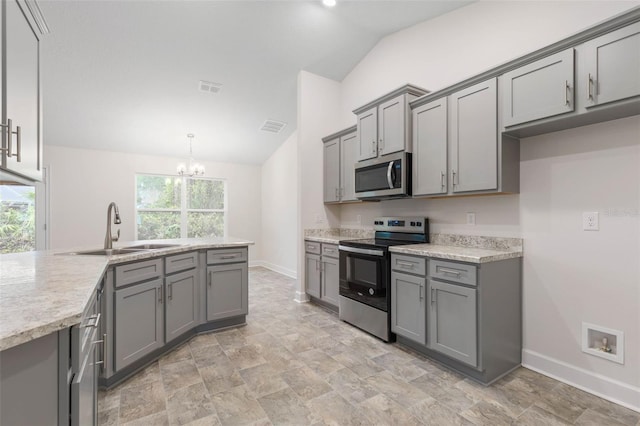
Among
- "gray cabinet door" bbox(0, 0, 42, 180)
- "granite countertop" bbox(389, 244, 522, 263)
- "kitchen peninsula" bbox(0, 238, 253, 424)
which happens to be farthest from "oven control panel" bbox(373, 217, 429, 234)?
"gray cabinet door" bbox(0, 0, 42, 180)

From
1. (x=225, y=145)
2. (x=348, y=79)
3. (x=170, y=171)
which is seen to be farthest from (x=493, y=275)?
(x=170, y=171)

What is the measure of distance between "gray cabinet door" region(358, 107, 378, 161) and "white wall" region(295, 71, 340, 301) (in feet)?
3.16

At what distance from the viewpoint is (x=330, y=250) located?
3.84 metres

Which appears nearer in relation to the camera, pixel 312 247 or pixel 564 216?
pixel 564 216

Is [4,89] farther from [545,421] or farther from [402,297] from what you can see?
[545,421]

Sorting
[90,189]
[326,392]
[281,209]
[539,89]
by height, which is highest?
[539,89]

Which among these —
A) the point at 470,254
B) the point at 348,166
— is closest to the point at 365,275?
the point at 470,254

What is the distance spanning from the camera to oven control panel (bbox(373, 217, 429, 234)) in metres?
3.27

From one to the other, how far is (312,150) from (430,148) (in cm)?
196

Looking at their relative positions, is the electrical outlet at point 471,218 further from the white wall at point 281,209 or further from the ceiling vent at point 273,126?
the ceiling vent at point 273,126

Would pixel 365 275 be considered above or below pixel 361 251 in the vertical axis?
below

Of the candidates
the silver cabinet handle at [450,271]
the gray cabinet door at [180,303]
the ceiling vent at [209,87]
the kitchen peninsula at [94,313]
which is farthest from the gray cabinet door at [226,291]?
the ceiling vent at [209,87]

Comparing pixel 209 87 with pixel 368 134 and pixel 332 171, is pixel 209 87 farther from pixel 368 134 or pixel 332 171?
pixel 368 134

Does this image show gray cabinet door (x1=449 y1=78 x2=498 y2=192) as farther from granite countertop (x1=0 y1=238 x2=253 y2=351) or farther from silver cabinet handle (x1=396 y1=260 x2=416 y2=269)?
granite countertop (x1=0 y1=238 x2=253 y2=351)
